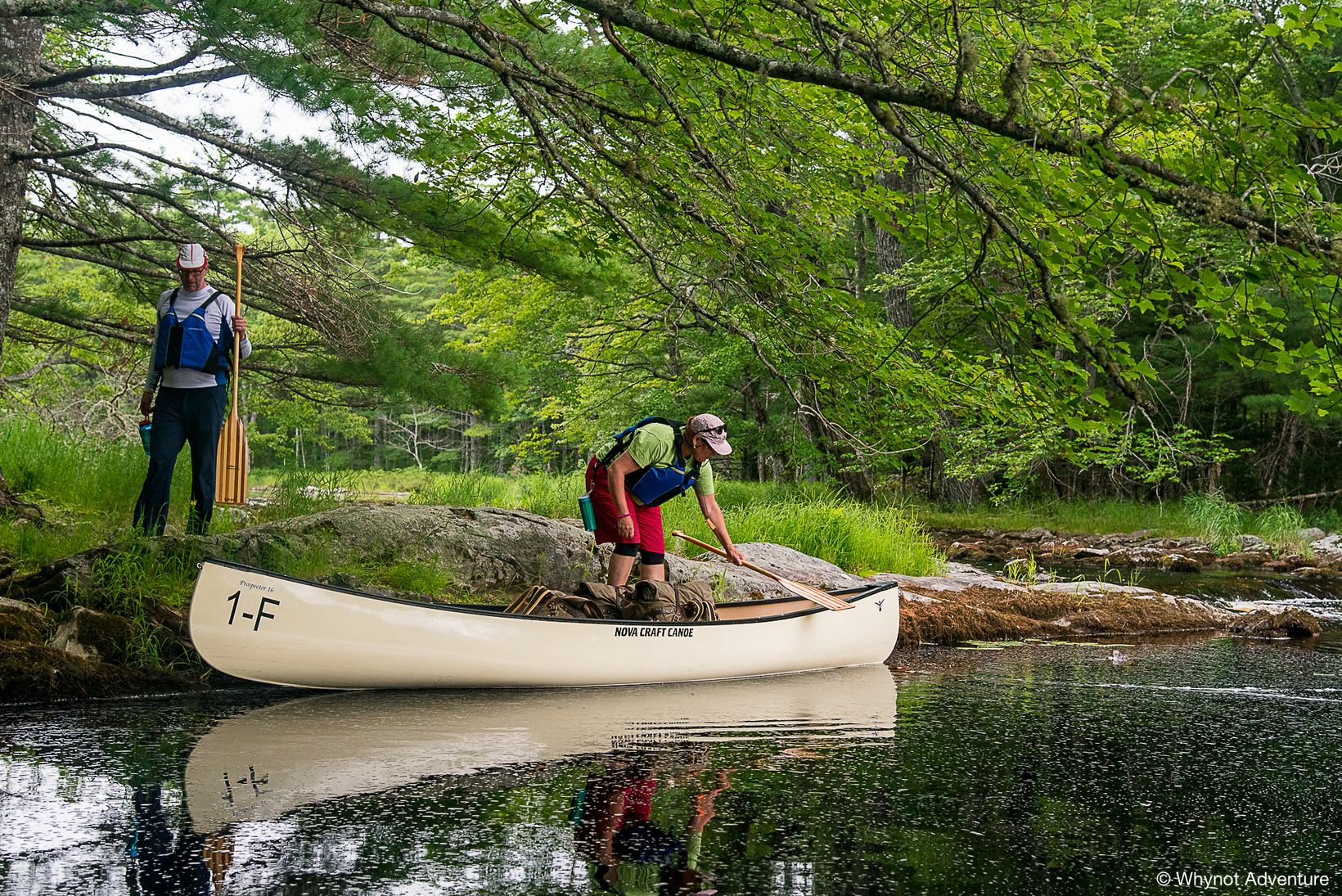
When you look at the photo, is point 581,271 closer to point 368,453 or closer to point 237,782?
point 237,782

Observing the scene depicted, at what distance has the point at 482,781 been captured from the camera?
377 centimetres

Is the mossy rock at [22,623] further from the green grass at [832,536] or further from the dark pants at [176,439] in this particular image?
the green grass at [832,536]

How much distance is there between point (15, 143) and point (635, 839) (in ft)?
20.9

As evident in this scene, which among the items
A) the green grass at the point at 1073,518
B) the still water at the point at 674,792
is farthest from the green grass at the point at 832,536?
the green grass at the point at 1073,518

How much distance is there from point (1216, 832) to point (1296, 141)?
2.33 m

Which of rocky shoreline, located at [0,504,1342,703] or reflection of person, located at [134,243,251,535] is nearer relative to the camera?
rocky shoreline, located at [0,504,1342,703]

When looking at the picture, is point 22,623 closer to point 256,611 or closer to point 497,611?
point 256,611

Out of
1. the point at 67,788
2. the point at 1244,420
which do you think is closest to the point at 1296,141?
the point at 67,788

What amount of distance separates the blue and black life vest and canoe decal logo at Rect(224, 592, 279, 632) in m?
2.13

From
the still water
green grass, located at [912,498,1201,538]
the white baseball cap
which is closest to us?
the still water

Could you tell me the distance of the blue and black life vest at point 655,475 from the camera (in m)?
6.27

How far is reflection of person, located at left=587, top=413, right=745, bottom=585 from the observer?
6145mm

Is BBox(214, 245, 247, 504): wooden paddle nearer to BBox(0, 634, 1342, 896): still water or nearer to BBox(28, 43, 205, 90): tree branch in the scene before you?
BBox(28, 43, 205, 90): tree branch

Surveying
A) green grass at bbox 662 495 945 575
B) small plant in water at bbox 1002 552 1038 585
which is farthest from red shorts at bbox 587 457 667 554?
small plant in water at bbox 1002 552 1038 585
